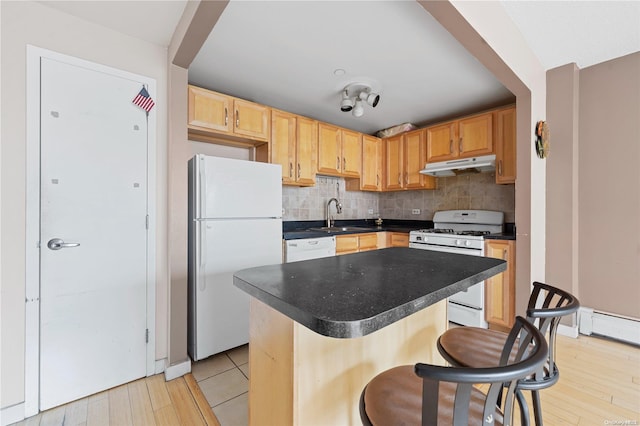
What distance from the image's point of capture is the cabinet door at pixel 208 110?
2.36 m

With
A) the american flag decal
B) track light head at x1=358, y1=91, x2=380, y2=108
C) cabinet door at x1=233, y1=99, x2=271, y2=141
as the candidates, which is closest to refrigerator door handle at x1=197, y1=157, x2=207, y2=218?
the american flag decal

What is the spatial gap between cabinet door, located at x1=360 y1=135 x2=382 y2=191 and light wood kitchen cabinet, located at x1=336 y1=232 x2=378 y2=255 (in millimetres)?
781

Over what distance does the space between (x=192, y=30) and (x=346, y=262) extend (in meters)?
1.58

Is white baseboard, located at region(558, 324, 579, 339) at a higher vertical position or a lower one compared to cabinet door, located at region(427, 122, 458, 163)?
lower

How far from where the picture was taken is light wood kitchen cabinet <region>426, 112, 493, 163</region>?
2.95m

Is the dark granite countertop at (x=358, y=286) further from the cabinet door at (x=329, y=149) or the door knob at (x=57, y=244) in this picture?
the cabinet door at (x=329, y=149)

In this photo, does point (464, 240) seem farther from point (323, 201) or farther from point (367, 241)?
point (323, 201)

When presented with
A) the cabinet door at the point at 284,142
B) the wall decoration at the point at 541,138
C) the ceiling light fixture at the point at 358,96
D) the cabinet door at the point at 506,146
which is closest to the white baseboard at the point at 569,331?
the cabinet door at the point at 506,146

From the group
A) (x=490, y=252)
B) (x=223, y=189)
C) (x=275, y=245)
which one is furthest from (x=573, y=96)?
(x=223, y=189)

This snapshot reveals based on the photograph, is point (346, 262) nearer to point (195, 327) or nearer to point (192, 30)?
point (195, 327)

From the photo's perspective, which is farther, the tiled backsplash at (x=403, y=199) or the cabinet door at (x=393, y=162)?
the cabinet door at (x=393, y=162)

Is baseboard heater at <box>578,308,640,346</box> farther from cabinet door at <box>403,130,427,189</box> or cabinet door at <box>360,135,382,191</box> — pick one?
cabinet door at <box>360,135,382,191</box>

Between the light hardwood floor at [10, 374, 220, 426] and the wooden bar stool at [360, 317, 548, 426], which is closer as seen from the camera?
the wooden bar stool at [360, 317, 548, 426]

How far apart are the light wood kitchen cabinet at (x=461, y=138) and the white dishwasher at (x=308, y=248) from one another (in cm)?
170
